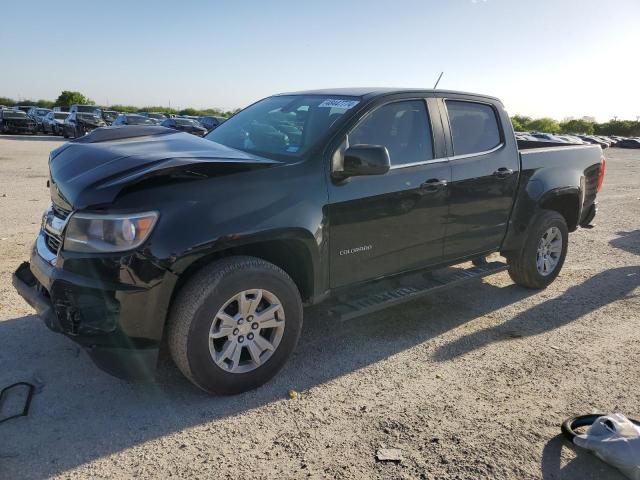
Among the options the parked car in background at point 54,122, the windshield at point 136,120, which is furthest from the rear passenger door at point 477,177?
the parked car in background at point 54,122

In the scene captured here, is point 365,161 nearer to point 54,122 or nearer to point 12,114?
point 54,122

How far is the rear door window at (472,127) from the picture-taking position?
4.33 meters

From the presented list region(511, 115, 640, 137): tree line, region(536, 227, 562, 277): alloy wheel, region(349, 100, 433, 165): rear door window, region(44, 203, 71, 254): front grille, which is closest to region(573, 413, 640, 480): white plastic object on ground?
region(349, 100, 433, 165): rear door window

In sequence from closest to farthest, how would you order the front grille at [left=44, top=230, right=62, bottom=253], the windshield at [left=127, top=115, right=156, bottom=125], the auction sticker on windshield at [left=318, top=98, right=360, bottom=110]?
the front grille at [left=44, top=230, right=62, bottom=253], the auction sticker on windshield at [left=318, top=98, right=360, bottom=110], the windshield at [left=127, top=115, right=156, bottom=125]

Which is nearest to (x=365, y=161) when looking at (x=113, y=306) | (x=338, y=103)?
(x=338, y=103)

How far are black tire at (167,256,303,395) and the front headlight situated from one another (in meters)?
0.40

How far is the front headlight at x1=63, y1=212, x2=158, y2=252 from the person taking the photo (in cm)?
271

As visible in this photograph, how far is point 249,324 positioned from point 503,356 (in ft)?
6.52

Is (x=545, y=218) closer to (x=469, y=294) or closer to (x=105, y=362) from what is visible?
(x=469, y=294)

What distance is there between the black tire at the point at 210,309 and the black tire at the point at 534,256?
291 cm

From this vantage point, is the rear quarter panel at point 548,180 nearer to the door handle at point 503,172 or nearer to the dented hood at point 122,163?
the door handle at point 503,172

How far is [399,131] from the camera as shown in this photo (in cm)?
393

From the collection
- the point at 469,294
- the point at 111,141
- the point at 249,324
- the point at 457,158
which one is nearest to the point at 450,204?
the point at 457,158

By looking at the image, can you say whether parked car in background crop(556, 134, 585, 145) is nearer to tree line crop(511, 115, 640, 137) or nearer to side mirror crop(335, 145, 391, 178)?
side mirror crop(335, 145, 391, 178)
